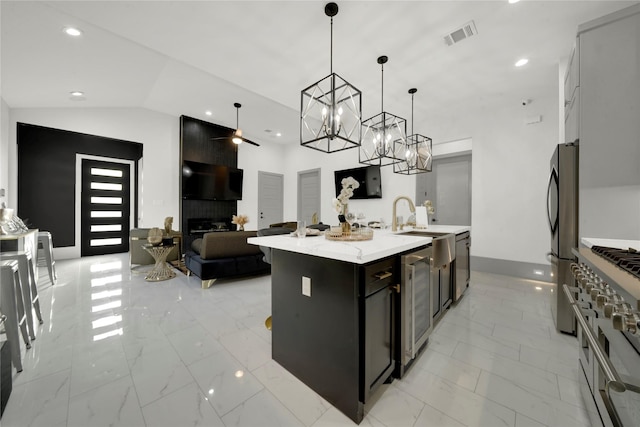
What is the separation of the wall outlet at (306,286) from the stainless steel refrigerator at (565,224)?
2375 mm

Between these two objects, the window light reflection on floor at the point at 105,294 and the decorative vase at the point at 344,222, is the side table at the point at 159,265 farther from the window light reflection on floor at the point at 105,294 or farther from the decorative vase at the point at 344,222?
the decorative vase at the point at 344,222

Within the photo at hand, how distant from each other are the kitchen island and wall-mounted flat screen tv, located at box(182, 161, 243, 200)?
15.5ft

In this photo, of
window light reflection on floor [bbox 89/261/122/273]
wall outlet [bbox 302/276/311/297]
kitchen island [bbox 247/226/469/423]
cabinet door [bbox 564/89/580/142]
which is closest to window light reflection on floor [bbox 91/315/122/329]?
kitchen island [bbox 247/226/469/423]

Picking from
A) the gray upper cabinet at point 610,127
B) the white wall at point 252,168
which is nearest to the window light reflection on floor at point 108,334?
the gray upper cabinet at point 610,127

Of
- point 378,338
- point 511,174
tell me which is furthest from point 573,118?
point 378,338

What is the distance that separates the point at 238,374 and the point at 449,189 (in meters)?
4.80

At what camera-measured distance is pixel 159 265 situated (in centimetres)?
382

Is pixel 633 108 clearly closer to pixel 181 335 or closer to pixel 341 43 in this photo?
pixel 341 43

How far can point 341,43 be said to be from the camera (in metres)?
2.63

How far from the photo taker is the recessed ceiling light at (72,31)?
260 cm

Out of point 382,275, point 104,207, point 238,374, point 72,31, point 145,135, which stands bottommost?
point 238,374

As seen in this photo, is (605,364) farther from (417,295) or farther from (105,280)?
(105,280)

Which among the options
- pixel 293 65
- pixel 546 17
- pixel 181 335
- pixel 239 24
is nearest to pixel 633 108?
pixel 546 17

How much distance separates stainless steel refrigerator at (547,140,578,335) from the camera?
2109 millimetres
